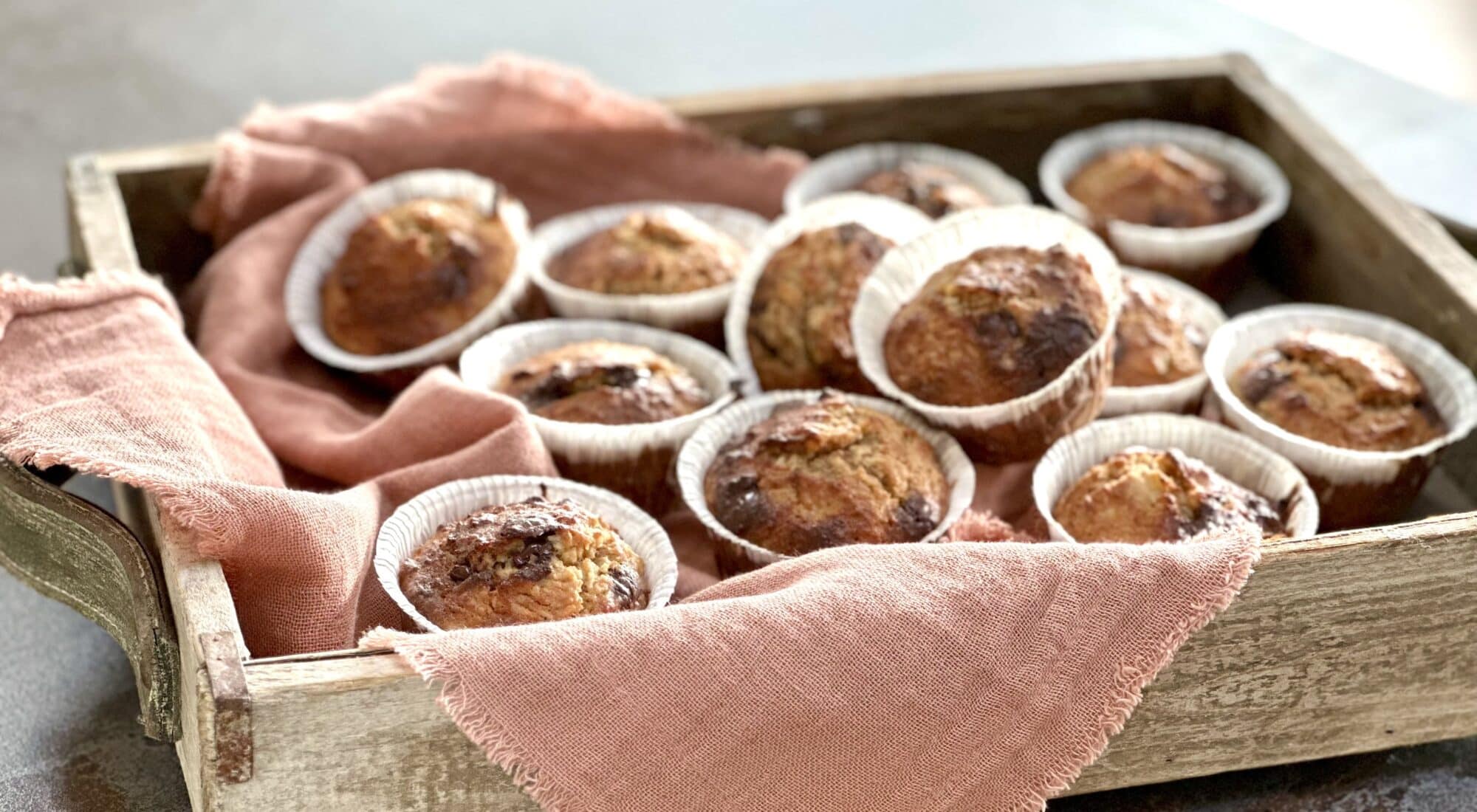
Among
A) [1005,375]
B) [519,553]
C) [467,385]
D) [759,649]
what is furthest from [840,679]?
[467,385]

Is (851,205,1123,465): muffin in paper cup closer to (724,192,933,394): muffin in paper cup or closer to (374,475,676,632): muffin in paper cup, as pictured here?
(724,192,933,394): muffin in paper cup

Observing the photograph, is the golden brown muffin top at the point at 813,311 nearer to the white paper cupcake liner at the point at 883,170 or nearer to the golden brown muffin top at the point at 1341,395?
the white paper cupcake liner at the point at 883,170

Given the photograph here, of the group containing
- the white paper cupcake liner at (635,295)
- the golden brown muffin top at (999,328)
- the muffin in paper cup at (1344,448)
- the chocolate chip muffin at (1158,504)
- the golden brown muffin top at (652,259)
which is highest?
the golden brown muffin top at (999,328)

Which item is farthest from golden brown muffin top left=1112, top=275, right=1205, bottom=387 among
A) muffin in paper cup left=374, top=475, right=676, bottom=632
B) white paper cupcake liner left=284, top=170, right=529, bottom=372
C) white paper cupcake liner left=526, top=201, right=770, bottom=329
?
white paper cupcake liner left=284, top=170, right=529, bottom=372

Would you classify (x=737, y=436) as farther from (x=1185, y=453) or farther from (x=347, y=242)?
(x=347, y=242)

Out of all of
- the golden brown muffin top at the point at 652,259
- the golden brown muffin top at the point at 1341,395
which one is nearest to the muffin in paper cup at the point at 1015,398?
the golden brown muffin top at the point at 1341,395

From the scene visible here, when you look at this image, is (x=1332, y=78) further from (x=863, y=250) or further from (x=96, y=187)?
(x=96, y=187)
